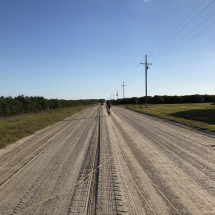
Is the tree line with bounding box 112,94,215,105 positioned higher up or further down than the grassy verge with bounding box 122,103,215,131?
higher up

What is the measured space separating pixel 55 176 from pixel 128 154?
276 centimetres

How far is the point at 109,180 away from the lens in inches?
174

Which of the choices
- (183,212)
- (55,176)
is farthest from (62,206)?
(183,212)

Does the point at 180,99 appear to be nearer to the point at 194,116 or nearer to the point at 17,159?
the point at 194,116

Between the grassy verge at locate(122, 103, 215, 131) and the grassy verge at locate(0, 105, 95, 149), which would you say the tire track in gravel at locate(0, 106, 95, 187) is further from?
the grassy verge at locate(122, 103, 215, 131)

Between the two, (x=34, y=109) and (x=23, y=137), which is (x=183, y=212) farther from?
(x=34, y=109)

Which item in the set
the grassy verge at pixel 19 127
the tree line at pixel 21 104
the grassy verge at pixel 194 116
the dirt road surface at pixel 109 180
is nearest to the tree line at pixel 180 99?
the tree line at pixel 21 104

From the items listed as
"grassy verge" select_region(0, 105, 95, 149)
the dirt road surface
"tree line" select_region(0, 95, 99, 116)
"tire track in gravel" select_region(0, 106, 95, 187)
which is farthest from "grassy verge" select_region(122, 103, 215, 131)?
"tree line" select_region(0, 95, 99, 116)

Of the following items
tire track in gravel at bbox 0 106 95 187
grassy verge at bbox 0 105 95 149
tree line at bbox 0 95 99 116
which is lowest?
tire track in gravel at bbox 0 106 95 187

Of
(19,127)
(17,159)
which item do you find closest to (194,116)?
(19,127)

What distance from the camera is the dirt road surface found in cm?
335

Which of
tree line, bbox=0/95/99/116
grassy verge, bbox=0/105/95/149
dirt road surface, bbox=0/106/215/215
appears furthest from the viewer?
tree line, bbox=0/95/99/116

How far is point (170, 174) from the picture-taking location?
15.6ft

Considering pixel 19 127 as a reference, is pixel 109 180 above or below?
below
